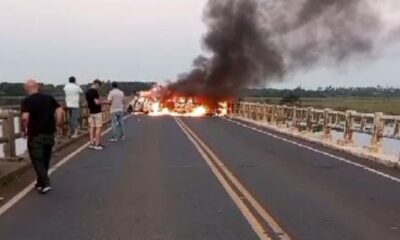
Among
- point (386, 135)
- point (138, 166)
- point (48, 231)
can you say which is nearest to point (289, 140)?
point (386, 135)

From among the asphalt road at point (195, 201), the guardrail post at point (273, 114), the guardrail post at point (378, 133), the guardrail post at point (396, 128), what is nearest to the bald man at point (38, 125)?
the asphalt road at point (195, 201)

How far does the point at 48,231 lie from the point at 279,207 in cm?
339

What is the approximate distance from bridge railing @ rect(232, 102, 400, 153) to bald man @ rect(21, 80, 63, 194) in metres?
9.70

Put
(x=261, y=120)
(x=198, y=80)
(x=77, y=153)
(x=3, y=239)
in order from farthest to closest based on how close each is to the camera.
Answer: (x=198, y=80), (x=261, y=120), (x=77, y=153), (x=3, y=239)

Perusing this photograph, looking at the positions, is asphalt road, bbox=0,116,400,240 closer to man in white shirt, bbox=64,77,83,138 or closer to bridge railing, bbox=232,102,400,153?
bridge railing, bbox=232,102,400,153

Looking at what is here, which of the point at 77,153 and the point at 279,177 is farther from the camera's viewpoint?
the point at 77,153

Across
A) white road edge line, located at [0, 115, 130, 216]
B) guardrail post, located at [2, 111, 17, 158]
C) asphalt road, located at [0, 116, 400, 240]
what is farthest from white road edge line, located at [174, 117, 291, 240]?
guardrail post, located at [2, 111, 17, 158]

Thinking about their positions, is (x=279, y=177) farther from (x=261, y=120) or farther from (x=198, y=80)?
(x=198, y=80)

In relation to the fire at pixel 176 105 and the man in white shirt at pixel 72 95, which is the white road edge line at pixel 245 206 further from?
the fire at pixel 176 105

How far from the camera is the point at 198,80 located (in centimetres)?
5462

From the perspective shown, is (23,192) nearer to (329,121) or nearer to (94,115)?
(94,115)

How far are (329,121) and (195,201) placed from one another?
50.6 ft

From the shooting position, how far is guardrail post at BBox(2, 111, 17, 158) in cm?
1516

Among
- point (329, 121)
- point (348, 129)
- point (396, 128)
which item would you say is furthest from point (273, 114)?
point (396, 128)
